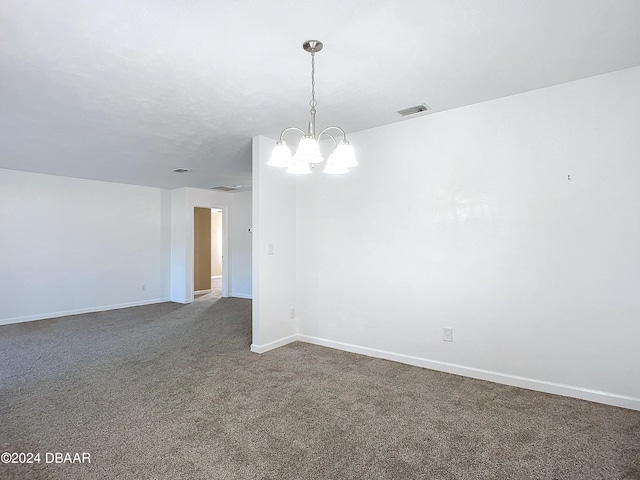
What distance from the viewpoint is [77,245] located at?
627cm

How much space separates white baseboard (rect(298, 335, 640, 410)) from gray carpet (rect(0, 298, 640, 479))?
0.08 meters

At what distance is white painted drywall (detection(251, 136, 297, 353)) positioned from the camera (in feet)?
13.0

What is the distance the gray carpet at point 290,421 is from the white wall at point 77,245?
95.3 inches

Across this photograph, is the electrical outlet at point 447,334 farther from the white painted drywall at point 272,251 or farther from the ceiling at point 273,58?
the ceiling at point 273,58

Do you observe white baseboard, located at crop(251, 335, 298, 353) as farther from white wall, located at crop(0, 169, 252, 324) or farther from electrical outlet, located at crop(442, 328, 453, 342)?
white wall, located at crop(0, 169, 252, 324)

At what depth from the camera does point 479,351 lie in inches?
124

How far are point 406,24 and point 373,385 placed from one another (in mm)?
2667

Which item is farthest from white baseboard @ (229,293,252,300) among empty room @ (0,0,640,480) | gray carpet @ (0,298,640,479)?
gray carpet @ (0,298,640,479)

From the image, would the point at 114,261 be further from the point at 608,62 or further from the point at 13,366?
the point at 608,62

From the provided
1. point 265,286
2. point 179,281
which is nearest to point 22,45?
point 265,286

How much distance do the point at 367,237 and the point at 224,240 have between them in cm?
520

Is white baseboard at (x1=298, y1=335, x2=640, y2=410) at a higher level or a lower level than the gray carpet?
higher

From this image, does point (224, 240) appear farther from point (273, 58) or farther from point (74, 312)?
point (273, 58)

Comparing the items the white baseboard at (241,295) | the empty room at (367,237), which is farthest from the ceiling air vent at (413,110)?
the white baseboard at (241,295)
